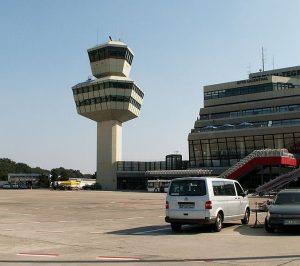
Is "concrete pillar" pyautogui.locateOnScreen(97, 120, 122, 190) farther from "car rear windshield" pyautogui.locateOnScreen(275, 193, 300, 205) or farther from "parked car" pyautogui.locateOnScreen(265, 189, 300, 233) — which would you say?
"parked car" pyautogui.locateOnScreen(265, 189, 300, 233)

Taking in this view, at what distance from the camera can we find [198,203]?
672 inches

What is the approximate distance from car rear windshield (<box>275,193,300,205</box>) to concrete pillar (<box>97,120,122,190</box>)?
260ft

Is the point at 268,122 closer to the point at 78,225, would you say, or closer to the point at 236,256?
the point at 78,225

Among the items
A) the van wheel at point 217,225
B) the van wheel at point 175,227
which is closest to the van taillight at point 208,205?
the van wheel at point 217,225

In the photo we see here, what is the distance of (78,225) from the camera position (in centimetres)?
2006

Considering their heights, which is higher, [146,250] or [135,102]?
[135,102]

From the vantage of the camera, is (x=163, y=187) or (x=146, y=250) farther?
(x=163, y=187)

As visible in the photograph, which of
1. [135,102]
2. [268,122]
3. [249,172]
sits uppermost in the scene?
[135,102]

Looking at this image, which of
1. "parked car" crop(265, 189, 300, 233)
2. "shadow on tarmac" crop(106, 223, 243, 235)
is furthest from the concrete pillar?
"parked car" crop(265, 189, 300, 233)

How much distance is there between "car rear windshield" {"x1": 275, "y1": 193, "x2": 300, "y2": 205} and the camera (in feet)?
56.7

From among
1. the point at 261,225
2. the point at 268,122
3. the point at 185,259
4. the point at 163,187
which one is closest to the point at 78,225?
the point at 261,225

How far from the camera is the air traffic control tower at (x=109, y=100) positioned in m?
94.4

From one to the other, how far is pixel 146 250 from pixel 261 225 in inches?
325

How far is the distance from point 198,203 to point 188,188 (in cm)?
76
